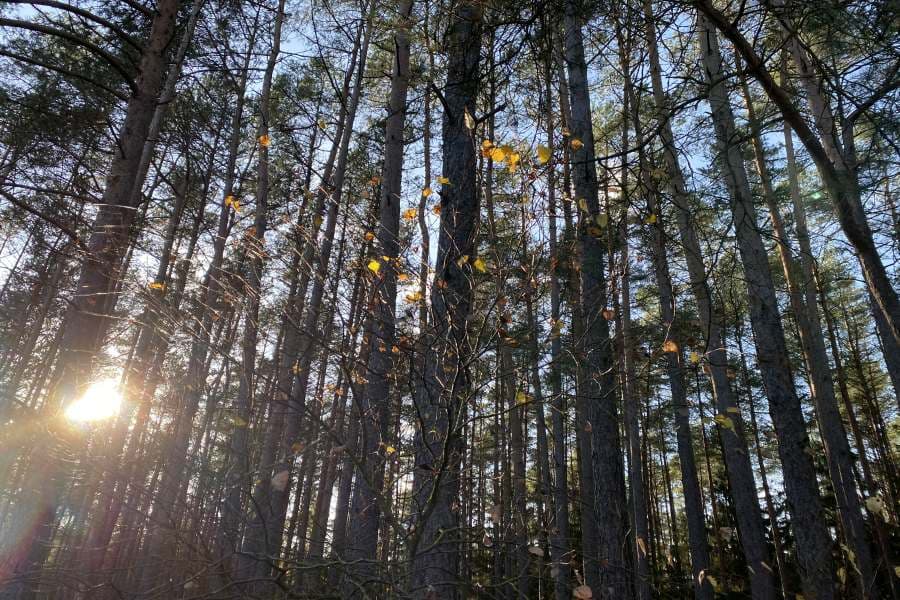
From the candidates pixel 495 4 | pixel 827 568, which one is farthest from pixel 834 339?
pixel 495 4

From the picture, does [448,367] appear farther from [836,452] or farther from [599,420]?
[836,452]

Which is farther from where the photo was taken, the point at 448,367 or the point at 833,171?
the point at 833,171

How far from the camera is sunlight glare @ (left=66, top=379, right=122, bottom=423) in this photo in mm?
2848

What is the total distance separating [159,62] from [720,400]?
21.7 feet

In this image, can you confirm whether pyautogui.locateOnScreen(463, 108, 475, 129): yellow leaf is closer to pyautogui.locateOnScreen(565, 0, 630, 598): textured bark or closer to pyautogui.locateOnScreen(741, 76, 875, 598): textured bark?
pyautogui.locateOnScreen(565, 0, 630, 598): textured bark

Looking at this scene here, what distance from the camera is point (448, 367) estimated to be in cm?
215

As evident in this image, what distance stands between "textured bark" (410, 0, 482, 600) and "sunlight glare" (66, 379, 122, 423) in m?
1.72

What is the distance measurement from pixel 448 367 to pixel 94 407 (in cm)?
249

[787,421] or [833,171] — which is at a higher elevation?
[833,171]

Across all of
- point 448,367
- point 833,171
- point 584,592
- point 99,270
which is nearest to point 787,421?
point 833,171

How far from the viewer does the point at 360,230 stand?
213cm

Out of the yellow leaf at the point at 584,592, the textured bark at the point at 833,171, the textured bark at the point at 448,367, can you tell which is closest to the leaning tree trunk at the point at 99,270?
the textured bark at the point at 448,367

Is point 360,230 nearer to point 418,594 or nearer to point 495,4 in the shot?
point 495,4

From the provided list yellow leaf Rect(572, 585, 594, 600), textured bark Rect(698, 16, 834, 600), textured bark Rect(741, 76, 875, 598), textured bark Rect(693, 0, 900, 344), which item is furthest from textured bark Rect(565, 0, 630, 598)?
textured bark Rect(741, 76, 875, 598)
